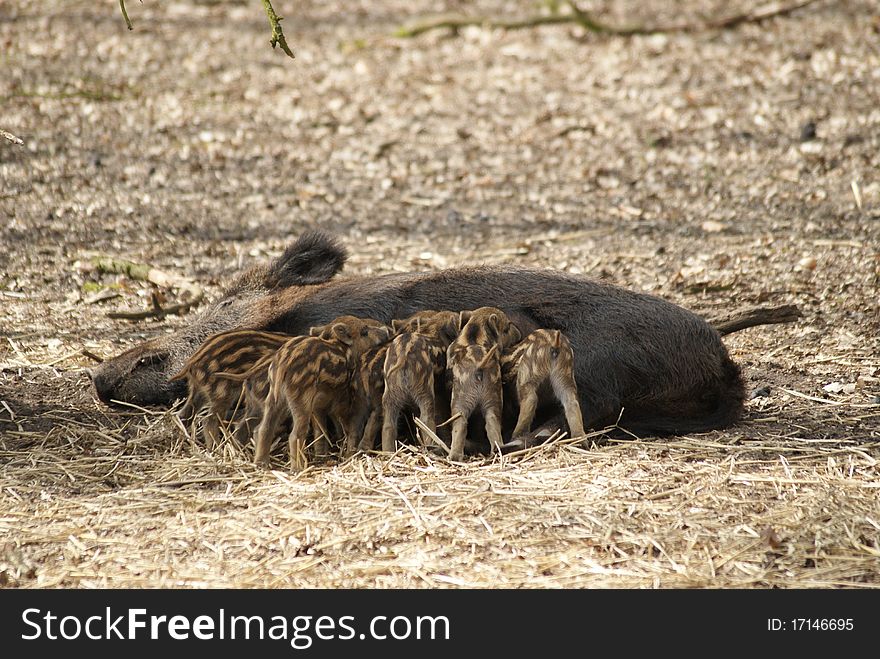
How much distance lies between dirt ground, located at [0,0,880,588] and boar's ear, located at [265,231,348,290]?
1.17m

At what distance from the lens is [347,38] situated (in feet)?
44.6

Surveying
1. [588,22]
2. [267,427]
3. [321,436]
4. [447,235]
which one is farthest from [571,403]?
[588,22]

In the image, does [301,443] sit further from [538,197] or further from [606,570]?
[538,197]

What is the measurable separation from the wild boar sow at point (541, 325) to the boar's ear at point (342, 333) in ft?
2.30

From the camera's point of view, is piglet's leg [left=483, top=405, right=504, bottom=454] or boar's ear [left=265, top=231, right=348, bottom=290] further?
boar's ear [left=265, top=231, right=348, bottom=290]

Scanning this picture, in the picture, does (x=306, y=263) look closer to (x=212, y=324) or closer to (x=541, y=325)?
(x=212, y=324)

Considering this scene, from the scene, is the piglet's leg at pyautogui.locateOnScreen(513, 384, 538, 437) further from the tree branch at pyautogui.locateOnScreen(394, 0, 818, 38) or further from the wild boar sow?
the tree branch at pyautogui.locateOnScreen(394, 0, 818, 38)

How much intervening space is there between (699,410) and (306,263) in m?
2.40

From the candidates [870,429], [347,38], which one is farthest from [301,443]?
[347,38]

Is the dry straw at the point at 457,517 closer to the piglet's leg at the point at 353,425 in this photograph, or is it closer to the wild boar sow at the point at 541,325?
the piglet's leg at the point at 353,425

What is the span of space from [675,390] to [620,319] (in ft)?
1.48

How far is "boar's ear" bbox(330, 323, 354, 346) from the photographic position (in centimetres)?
500

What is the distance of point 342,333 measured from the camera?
198 inches

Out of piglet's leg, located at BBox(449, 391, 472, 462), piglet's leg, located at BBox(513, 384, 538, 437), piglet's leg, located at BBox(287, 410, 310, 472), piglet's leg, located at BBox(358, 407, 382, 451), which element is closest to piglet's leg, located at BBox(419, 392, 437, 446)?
Result: piglet's leg, located at BBox(449, 391, 472, 462)
